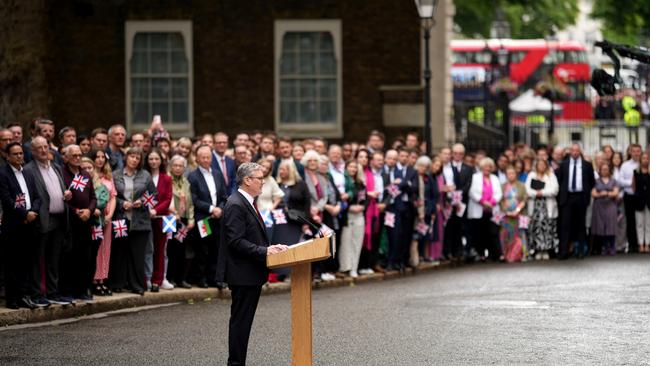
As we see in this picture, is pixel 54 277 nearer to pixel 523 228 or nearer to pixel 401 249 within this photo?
pixel 401 249

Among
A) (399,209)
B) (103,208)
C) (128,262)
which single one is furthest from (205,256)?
(399,209)

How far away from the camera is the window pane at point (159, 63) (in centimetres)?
3033

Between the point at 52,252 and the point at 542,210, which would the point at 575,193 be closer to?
the point at 542,210

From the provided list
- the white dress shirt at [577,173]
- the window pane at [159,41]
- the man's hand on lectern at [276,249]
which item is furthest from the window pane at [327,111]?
the man's hand on lectern at [276,249]

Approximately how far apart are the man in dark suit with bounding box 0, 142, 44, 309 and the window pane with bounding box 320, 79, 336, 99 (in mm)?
14342

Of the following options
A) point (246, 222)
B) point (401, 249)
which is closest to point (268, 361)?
point (246, 222)

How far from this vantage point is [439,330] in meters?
15.3

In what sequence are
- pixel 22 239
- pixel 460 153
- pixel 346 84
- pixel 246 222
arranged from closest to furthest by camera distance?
pixel 246 222
pixel 22 239
pixel 460 153
pixel 346 84

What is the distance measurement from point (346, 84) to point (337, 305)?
12.8 metres

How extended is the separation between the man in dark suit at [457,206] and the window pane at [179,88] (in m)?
7.32

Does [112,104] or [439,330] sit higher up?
[112,104]

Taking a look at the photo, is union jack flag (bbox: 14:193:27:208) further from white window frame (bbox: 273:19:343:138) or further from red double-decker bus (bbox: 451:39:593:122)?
red double-decker bus (bbox: 451:39:593:122)

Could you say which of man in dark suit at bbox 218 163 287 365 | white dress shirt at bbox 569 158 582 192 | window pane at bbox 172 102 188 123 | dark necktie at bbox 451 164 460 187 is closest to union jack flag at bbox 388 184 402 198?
dark necktie at bbox 451 164 460 187

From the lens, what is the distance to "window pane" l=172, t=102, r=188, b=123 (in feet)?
99.8
